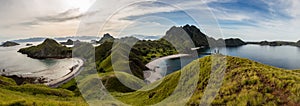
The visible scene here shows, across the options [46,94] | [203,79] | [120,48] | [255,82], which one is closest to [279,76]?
[255,82]

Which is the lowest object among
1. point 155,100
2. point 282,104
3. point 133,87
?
point 133,87

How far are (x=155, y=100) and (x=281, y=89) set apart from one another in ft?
54.3

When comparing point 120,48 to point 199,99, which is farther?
point 120,48

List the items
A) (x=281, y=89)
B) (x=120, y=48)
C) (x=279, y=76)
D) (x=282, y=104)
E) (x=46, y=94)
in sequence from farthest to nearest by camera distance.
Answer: (x=120, y=48) < (x=46, y=94) < (x=279, y=76) < (x=281, y=89) < (x=282, y=104)

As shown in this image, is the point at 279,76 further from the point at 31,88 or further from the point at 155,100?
the point at 31,88

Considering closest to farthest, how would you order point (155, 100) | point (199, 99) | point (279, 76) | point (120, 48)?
point (279, 76)
point (199, 99)
point (155, 100)
point (120, 48)

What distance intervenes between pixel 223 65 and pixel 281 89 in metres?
8.74

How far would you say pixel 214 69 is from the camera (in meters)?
28.3

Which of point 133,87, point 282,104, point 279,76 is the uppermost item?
point 279,76

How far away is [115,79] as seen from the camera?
6625 cm

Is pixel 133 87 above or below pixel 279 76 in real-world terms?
below

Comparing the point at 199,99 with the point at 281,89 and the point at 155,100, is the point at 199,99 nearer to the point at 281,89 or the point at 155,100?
the point at 281,89

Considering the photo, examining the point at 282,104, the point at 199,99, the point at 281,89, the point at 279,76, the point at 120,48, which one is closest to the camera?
the point at 282,104

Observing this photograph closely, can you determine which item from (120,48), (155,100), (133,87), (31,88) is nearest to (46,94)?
(31,88)
